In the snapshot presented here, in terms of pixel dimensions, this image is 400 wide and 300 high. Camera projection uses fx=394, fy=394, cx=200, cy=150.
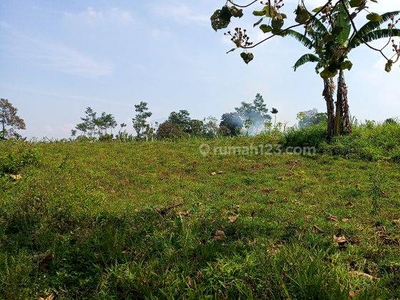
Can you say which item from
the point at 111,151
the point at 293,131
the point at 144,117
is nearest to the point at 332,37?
the point at 111,151

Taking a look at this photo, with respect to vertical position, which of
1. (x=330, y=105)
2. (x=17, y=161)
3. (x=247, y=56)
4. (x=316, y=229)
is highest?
(x=330, y=105)

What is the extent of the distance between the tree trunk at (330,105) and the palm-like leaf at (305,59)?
1.38 metres

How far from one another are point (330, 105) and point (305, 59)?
2.54 meters

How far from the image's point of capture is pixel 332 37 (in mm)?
2215

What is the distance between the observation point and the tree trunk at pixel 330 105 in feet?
44.6

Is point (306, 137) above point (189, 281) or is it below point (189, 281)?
above

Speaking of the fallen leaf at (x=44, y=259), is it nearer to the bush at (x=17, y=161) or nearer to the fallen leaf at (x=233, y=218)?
the fallen leaf at (x=233, y=218)

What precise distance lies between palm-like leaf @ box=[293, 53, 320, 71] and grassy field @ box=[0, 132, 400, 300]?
24.5 ft

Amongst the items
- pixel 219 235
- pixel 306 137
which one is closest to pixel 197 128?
pixel 306 137

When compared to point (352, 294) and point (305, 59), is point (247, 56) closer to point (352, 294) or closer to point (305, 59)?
point (352, 294)

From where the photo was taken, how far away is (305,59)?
50.4 ft

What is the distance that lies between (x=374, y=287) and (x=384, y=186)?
5.40 metres

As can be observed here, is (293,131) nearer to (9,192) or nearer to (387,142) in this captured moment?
(387,142)

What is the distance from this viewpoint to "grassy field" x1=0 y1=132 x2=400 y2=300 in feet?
10.2
